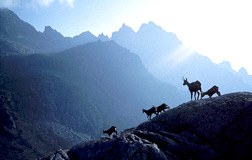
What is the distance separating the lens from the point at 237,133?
1400cm

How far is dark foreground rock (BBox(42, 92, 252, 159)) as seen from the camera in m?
13.6

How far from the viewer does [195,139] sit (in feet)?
49.4

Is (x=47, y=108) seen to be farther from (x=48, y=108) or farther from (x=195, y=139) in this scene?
(x=195, y=139)

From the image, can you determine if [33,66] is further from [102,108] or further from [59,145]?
[59,145]

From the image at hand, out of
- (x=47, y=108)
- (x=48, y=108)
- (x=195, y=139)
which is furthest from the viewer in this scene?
(x=48, y=108)

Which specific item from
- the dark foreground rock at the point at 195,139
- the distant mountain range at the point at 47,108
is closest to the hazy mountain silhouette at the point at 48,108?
the distant mountain range at the point at 47,108

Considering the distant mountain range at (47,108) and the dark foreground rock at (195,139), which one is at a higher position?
the distant mountain range at (47,108)

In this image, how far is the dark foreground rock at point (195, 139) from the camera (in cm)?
1362

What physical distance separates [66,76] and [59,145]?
315 ft

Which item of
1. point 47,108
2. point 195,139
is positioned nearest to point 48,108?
point 47,108

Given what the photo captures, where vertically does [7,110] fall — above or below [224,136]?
above

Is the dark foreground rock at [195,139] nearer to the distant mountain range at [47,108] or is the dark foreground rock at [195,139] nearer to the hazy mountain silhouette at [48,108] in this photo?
the distant mountain range at [47,108]

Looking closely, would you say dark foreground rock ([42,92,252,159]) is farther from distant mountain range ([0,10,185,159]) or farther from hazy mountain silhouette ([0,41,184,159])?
hazy mountain silhouette ([0,41,184,159])

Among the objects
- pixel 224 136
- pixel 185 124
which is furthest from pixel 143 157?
pixel 224 136
